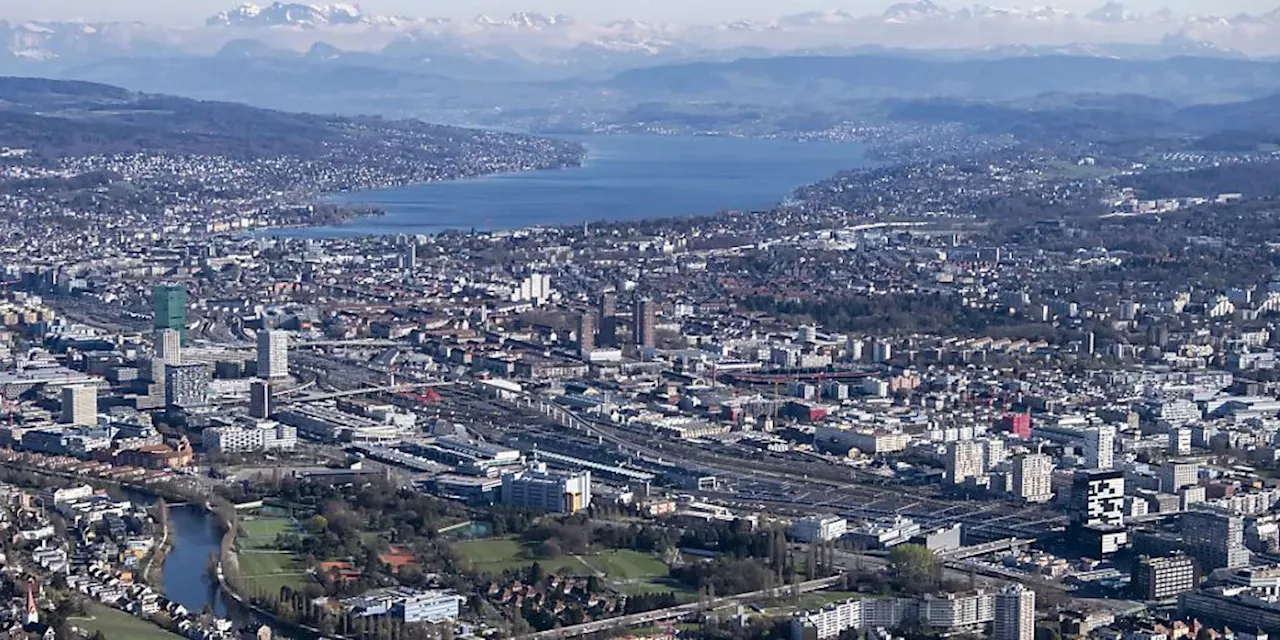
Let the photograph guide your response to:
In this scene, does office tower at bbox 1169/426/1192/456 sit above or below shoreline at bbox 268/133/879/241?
above

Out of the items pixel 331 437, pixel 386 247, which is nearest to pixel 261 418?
pixel 331 437

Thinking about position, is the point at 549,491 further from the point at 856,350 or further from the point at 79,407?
the point at 856,350

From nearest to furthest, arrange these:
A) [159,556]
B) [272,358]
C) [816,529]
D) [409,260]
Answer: [159,556] < [816,529] < [272,358] < [409,260]

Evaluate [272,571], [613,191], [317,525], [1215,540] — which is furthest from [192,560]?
[613,191]

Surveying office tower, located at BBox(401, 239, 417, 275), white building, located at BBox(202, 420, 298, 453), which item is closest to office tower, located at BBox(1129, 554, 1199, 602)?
white building, located at BBox(202, 420, 298, 453)

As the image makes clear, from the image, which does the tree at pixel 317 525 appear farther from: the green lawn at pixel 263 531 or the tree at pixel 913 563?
the tree at pixel 913 563

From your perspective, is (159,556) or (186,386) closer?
(159,556)

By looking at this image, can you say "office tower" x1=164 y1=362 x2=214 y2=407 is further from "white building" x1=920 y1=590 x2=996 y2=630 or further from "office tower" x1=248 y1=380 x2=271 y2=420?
"white building" x1=920 y1=590 x2=996 y2=630

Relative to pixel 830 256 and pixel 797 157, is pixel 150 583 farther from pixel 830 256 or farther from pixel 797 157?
pixel 797 157
